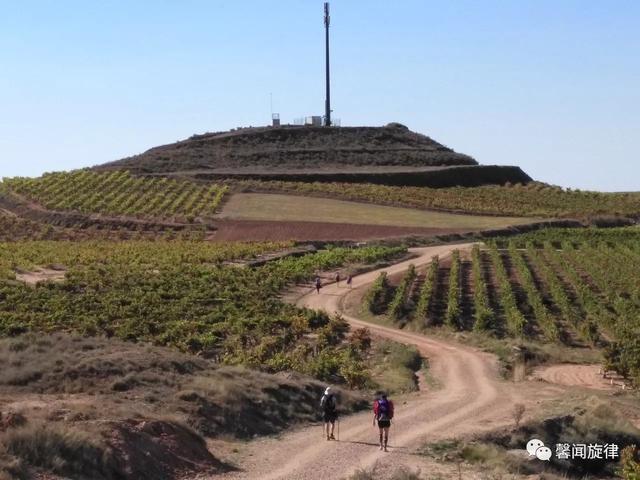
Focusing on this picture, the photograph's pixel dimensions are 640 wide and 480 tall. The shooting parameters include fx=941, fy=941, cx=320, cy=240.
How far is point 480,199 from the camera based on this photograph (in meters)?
91.6

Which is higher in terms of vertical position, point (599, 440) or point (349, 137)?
point (349, 137)

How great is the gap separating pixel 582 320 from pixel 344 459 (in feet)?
84.3

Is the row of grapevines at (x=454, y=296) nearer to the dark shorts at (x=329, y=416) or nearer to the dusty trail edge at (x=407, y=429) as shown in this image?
the dusty trail edge at (x=407, y=429)

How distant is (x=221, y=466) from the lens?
16.3 metres

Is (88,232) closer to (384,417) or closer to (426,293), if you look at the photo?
(426,293)

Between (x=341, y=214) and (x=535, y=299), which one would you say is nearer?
(x=535, y=299)

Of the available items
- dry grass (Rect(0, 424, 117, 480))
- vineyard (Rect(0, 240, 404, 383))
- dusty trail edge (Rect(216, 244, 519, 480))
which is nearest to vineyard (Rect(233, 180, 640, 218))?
vineyard (Rect(0, 240, 404, 383))

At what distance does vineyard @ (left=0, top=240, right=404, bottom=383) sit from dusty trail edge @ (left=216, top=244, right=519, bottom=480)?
3.30 meters

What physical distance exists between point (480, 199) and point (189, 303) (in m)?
56.3

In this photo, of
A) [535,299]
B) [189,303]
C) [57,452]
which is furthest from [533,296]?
[57,452]

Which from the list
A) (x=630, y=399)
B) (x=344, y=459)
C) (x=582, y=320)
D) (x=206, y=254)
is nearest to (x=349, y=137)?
(x=206, y=254)

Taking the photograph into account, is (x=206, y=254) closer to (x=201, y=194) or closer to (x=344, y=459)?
(x=201, y=194)

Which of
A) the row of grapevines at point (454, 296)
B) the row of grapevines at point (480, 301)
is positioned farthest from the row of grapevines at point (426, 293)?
the row of grapevines at point (480, 301)

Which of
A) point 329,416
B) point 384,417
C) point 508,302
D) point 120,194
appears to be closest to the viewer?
point 384,417
